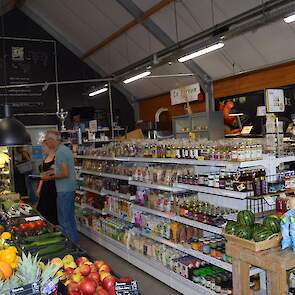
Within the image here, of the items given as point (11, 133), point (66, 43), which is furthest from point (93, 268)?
point (66, 43)

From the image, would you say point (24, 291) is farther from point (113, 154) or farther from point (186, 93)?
point (186, 93)

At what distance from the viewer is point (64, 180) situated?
257 inches

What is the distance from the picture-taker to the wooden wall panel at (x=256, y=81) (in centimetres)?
878

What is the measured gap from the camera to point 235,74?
10055 mm

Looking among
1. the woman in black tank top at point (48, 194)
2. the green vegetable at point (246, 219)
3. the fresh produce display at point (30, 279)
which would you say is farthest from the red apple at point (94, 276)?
the woman in black tank top at point (48, 194)

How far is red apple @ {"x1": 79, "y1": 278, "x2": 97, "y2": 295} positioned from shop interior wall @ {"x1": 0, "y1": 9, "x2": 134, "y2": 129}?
39.3 feet

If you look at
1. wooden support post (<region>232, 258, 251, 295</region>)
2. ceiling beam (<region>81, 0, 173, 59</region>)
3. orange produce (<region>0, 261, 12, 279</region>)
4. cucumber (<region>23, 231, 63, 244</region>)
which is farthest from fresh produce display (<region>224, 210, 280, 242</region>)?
ceiling beam (<region>81, 0, 173, 59</region>)

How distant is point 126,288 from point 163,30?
903 cm

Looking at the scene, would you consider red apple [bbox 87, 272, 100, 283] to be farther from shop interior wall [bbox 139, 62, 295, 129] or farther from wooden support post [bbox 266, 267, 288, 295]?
shop interior wall [bbox 139, 62, 295, 129]

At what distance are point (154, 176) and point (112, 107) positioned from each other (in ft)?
32.9

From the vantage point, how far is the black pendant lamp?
4.94 m

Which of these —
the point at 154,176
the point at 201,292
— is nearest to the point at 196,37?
the point at 154,176

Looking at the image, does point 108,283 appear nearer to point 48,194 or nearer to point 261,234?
point 261,234

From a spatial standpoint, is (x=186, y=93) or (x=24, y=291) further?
(x=186, y=93)
